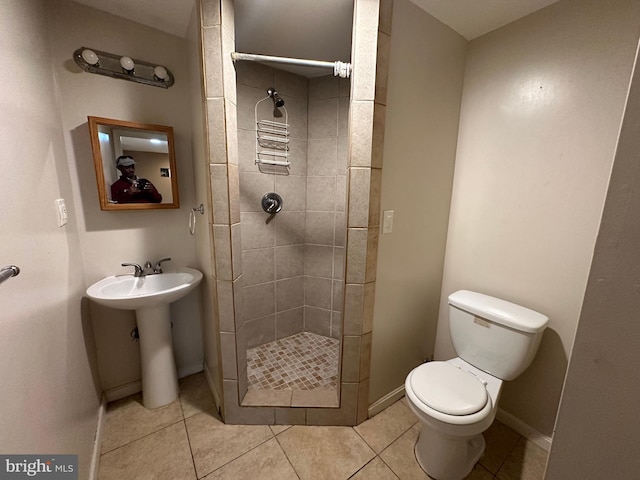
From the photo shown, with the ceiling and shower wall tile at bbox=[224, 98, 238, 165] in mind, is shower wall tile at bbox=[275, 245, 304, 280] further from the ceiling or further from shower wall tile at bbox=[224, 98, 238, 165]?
the ceiling

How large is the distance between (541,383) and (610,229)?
150 centimetres

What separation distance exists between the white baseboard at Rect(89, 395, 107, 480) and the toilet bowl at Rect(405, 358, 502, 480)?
1.53 metres

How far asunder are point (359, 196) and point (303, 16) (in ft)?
3.31

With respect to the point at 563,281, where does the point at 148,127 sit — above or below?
above

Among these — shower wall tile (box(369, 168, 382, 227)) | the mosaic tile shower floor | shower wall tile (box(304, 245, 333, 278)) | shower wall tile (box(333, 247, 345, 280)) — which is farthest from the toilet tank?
shower wall tile (box(304, 245, 333, 278))

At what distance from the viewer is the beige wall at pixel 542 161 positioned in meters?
1.15

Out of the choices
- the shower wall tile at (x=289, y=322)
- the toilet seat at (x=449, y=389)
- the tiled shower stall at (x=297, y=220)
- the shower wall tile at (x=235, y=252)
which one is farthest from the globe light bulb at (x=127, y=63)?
the toilet seat at (x=449, y=389)

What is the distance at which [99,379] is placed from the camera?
1.59 m

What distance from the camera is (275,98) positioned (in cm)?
191

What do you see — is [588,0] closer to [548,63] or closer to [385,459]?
[548,63]

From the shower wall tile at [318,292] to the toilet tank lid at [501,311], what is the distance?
1073mm

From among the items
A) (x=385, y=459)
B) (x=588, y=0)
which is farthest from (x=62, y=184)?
(x=588, y=0)

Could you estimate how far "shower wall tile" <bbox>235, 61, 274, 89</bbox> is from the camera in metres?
1.85

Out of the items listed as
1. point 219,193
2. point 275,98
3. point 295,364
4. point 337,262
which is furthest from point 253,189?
point 295,364
